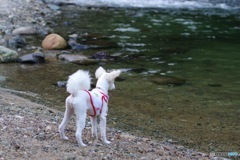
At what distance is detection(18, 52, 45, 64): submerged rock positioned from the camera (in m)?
16.5

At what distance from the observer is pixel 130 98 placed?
12.8 metres

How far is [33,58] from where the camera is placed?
654 inches

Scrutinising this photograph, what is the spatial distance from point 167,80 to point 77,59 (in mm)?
4016

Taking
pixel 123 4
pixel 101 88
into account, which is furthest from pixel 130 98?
pixel 123 4

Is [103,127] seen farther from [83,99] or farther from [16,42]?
[16,42]

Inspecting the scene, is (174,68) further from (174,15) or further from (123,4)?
(123,4)

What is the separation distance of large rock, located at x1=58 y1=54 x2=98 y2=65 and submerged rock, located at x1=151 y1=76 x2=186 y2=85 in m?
3.03

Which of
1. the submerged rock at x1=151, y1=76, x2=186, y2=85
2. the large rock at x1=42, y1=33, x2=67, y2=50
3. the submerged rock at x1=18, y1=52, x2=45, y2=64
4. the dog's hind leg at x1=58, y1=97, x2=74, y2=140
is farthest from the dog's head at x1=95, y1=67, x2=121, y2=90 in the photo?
the large rock at x1=42, y1=33, x2=67, y2=50

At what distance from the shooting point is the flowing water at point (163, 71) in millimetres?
10703

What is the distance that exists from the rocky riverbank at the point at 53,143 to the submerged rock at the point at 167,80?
17.9 feet

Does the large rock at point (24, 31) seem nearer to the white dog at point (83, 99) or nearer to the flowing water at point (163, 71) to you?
the flowing water at point (163, 71)

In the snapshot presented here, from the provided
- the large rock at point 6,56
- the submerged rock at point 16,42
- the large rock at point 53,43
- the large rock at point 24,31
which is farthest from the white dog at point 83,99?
the large rock at point 24,31

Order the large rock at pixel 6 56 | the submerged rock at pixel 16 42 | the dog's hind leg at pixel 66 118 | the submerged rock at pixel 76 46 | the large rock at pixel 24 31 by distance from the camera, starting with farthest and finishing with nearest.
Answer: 1. the large rock at pixel 24 31
2. the submerged rock at pixel 76 46
3. the submerged rock at pixel 16 42
4. the large rock at pixel 6 56
5. the dog's hind leg at pixel 66 118

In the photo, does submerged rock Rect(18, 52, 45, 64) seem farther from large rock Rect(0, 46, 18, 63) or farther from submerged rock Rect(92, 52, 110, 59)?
submerged rock Rect(92, 52, 110, 59)
